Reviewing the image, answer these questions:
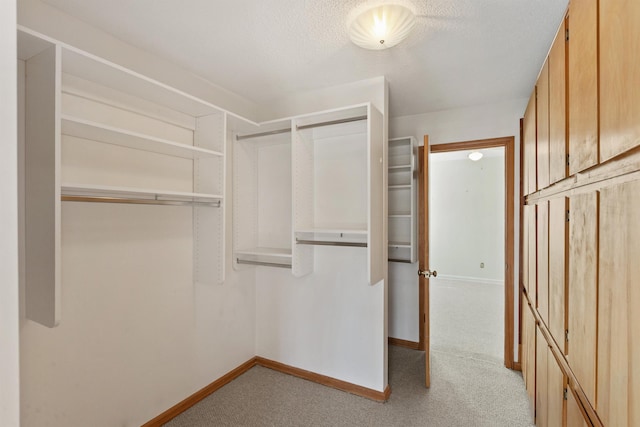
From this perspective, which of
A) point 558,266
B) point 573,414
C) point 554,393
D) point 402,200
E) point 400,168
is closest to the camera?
point 573,414

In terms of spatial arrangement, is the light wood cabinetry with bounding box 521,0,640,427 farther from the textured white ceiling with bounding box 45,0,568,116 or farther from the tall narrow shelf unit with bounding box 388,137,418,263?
the tall narrow shelf unit with bounding box 388,137,418,263

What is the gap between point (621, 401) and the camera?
86 cm

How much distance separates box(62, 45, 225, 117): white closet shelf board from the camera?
154cm

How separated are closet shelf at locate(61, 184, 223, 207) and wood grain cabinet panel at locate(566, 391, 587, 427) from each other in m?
2.19

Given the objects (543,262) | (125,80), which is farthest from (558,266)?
(125,80)

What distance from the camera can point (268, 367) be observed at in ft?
9.93

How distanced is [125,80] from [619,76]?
2137mm

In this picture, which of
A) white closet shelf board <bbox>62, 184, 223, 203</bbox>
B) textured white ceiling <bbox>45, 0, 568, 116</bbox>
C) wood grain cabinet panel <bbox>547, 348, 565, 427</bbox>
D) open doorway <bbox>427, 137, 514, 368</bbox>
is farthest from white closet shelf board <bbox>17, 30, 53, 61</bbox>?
open doorway <bbox>427, 137, 514, 368</bbox>

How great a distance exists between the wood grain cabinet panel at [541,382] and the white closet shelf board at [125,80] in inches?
101

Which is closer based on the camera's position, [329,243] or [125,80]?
[125,80]

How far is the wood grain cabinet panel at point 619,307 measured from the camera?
796 millimetres

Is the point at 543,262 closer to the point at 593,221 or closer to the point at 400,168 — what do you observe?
the point at 593,221

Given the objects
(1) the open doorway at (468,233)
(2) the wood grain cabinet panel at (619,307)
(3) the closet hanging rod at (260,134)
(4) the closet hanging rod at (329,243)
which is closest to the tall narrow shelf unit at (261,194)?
(3) the closet hanging rod at (260,134)

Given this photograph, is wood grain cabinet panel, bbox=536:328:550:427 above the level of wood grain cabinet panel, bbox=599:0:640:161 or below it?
below
